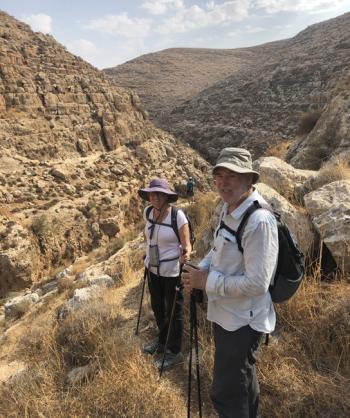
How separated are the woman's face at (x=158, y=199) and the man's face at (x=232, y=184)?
124 cm

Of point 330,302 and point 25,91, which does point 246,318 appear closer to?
point 330,302

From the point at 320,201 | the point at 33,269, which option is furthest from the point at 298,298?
the point at 33,269

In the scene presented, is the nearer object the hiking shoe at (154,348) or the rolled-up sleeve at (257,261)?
the rolled-up sleeve at (257,261)

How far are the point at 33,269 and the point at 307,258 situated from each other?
9.85 meters

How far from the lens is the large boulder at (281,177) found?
Answer: 4.82 m

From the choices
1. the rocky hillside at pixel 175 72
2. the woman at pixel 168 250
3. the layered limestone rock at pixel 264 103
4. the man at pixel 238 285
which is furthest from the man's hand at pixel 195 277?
the rocky hillside at pixel 175 72

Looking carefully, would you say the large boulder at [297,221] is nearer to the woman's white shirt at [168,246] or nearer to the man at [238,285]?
the woman's white shirt at [168,246]

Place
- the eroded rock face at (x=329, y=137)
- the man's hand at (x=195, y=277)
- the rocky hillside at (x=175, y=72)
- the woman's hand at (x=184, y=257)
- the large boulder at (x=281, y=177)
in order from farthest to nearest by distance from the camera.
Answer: the rocky hillside at (x=175, y=72) < the eroded rock face at (x=329, y=137) < the large boulder at (x=281, y=177) < the woman's hand at (x=184, y=257) < the man's hand at (x=195, y=277)

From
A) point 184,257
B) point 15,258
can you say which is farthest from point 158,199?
point 15,258

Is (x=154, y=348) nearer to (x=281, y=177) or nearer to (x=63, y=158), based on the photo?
(x=281, y=177)

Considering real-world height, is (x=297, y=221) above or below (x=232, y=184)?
below

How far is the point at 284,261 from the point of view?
1.95 meters

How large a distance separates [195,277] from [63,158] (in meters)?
16.6

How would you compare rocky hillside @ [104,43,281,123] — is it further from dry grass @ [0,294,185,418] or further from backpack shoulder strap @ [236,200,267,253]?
backpack shoulder strap @ [236,200,267,253]
